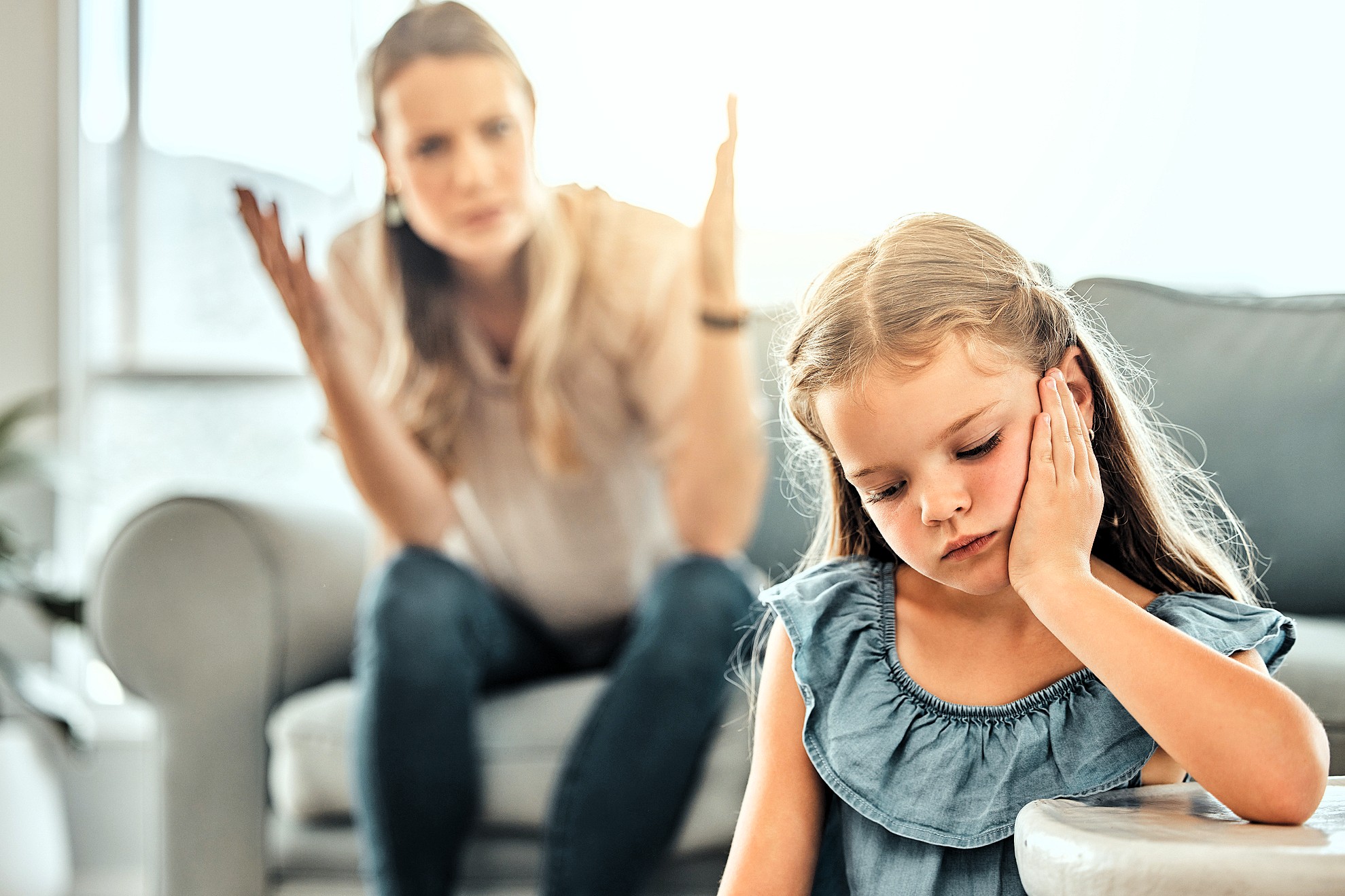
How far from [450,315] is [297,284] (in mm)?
204

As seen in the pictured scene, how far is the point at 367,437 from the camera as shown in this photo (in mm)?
1392

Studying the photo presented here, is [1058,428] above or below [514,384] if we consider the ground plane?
above

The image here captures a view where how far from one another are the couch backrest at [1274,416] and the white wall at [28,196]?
159cm

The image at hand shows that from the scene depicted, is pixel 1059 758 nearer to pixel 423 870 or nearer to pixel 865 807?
pixel 865 807

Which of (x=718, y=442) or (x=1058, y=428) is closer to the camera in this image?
(x=1058, y=428)

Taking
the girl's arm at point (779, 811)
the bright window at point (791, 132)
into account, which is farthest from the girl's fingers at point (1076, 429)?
the bright window at point (791, 132)

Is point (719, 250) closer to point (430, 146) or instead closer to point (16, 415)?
point (430, 146)

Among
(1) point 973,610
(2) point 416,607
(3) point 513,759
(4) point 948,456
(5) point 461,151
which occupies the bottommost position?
(3) point 513,759

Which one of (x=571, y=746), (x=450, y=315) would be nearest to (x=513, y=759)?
(x=571, y=746)

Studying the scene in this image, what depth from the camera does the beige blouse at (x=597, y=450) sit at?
4.49ft

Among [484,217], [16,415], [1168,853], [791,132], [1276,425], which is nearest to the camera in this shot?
[1168,853]

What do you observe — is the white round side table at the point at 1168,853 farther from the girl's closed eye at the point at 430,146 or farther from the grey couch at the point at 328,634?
the girl's closed eye at the point at 430,146

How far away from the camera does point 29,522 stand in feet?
6.79

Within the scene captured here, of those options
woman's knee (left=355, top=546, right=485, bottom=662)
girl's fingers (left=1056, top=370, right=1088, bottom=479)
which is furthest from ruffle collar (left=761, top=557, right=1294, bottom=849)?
woman's knee (left=355, top=546, right=485, bottom=662)
